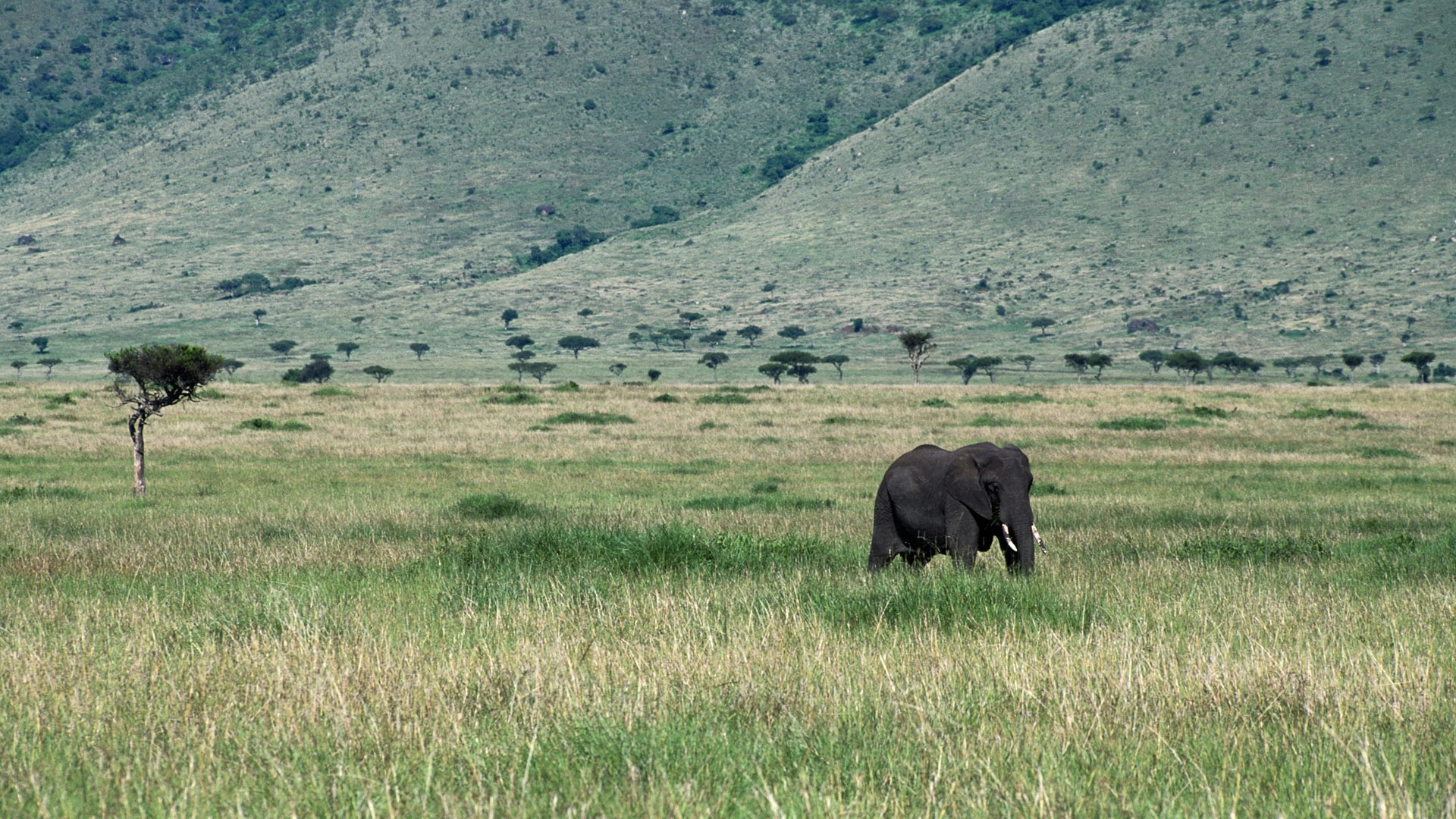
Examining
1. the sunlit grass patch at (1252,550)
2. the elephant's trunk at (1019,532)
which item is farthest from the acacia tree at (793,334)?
the elephant's trunk at (1019,532)

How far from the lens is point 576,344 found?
115812mm

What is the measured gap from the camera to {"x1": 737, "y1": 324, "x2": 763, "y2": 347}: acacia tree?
117125mm

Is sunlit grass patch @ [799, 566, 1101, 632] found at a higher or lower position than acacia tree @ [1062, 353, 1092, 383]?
higher

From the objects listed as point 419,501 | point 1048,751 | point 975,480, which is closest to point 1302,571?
point 975,480

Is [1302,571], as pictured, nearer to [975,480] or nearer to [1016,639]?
[975,480]

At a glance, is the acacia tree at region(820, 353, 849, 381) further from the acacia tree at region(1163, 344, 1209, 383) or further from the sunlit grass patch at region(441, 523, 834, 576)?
the sunlit grass patch at region(441, 523, 834, 576)

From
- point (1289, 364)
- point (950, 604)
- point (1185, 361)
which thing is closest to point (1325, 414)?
point (950, 604)

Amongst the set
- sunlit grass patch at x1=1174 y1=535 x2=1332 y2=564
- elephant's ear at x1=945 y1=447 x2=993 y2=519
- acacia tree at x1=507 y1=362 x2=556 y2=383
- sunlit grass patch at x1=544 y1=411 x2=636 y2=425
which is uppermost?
elephant's ear at x1=945 y1=447 x2=993 y2=519

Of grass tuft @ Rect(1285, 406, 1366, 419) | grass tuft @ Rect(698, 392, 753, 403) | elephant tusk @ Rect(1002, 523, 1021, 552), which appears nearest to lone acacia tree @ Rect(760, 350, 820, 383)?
grass tuft @ Rect(698, 392, 753, 403)

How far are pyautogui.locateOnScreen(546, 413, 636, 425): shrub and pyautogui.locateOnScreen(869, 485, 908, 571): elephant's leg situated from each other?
26479 mm

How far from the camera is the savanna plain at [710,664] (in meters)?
3.99

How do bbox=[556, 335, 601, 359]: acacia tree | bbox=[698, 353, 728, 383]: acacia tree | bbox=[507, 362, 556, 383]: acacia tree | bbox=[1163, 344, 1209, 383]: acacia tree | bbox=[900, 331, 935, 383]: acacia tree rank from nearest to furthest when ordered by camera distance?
bbox=[900, 331, 935, 383]: acacia tree, bbox=[1163, 344, 1209, 383]: acacia tree, bbox=[507, 362, 556, 383]: acacia tree, bbox=[698, 353, 728, 383]: acacia tree, bbox=[556, 335, 601, 359]: acacia tree

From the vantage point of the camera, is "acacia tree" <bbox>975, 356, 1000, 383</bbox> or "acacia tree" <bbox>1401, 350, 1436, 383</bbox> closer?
"acacia tree" <bbox>1401, 350, 1436, 383</bbox>

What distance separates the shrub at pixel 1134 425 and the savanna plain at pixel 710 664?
1695 centimetres
